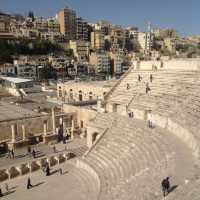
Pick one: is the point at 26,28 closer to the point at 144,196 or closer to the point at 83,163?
the point at 83,163

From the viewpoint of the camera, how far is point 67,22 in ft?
364

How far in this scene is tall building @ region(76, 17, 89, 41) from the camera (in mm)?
113875

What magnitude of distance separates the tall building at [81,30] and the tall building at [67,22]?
4.00 feet

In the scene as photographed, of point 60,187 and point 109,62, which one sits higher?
point 109,62

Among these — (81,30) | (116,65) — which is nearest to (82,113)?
(116,65)

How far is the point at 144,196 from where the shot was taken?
11469 mm

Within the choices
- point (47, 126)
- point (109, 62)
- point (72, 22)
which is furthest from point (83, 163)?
point (72, 22)

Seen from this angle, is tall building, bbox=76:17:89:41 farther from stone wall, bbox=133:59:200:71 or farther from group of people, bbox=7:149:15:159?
group of people, bbox=7:149:15:159

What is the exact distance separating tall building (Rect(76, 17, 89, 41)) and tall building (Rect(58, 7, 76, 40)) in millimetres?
1220

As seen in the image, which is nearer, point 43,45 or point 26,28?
point 43,45

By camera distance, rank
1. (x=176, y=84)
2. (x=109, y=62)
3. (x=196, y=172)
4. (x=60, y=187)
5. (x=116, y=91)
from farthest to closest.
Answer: (x=109, y=62)
(x=116, y=91)
(x=176, y=84)
(x=60, y=187)
(x=196, y=172)

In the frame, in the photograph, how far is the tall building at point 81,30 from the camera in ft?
374

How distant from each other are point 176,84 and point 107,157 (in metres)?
8.17

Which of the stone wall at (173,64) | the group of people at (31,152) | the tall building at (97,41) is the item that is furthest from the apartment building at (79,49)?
the group of people at (31,152)
